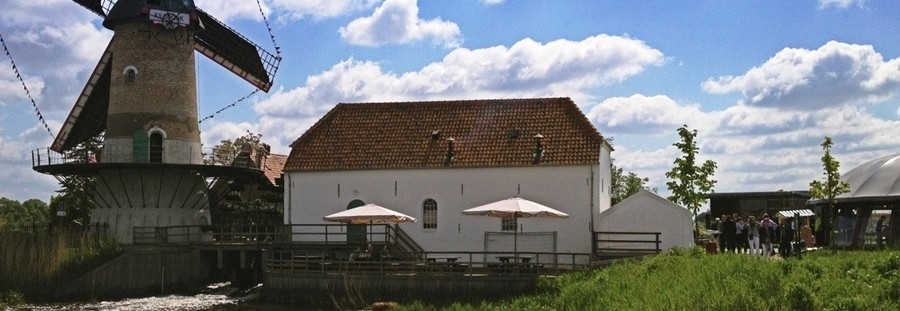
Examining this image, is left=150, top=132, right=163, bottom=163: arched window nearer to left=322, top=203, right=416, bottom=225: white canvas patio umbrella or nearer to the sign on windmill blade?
the sign on windmill blade

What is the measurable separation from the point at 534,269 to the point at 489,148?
23.1ft

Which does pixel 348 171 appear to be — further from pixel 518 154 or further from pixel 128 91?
pixel 128 91

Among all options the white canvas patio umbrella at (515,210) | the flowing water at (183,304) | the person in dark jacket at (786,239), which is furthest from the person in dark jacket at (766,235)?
the flowing water at (183,304)

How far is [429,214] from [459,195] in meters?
1.16

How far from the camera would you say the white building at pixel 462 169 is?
29859 millimetres

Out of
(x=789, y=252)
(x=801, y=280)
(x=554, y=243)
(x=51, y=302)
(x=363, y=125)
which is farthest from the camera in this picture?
(x=363, y=125)

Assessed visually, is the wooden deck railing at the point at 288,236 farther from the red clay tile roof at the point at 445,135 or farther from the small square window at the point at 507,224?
the small square window at the point at 507,224

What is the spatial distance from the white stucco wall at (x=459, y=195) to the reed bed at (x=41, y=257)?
6.27 meters

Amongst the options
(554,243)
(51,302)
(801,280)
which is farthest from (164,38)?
(801,280)

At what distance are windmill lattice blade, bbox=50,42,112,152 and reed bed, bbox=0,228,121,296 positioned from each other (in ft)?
23.6

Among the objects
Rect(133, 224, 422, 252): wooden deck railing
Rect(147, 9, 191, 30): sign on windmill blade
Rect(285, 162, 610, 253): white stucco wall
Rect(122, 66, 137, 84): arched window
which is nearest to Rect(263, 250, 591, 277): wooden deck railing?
Rect(133, 224, 422, 252): wooden deck railing

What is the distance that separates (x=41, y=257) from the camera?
28391 millimetres

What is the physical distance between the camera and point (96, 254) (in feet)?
98.1

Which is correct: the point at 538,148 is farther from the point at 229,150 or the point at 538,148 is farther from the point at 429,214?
the point at 229,150
